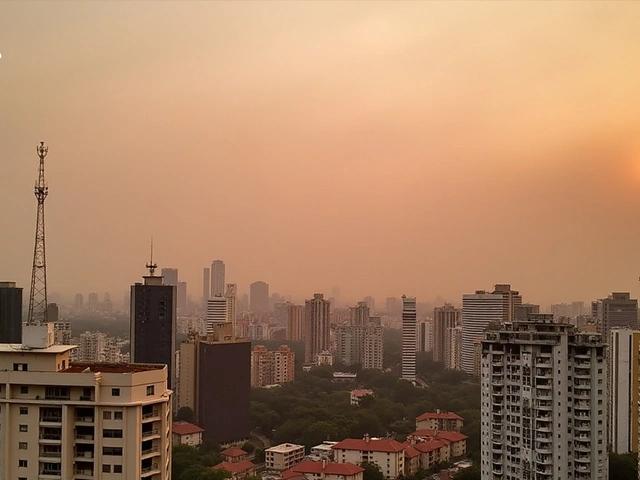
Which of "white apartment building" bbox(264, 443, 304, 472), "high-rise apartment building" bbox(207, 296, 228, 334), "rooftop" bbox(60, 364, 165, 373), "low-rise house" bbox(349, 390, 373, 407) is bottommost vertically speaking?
"white apartment building" bbox(264, 443, 304, 472)

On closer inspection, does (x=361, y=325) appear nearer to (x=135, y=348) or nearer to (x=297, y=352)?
(x=297, y=352)

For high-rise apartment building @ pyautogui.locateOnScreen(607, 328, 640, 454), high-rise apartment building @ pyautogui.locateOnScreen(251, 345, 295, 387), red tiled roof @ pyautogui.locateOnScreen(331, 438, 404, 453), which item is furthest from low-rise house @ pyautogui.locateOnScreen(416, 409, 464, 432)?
high-rise apartment building @ pyautogui.locateOnScreen(251, 345, 295, 387)

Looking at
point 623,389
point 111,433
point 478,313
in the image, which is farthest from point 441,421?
point 111,433

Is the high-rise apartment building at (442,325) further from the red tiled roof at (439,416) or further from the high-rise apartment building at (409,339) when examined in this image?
the red tiled roof at (439,416)

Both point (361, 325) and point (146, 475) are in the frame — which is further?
point (361, 325)

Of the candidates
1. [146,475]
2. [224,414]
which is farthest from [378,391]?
[146,475]

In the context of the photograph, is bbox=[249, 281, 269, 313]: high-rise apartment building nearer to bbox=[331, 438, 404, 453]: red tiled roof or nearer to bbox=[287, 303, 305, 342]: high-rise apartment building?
bbox=[287, 303, 305, 342]: high-rise apartment building
